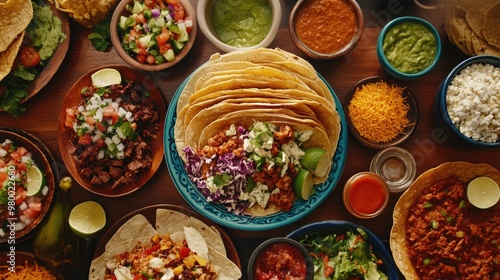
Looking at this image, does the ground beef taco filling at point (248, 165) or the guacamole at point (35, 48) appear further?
the guacamole at point (35, 48)

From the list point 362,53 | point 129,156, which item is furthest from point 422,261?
point 129,156

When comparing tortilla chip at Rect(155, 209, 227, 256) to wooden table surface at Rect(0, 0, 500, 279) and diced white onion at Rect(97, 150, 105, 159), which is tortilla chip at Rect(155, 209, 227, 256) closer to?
wooden table surface at Rect(0, 0, 500, 279)

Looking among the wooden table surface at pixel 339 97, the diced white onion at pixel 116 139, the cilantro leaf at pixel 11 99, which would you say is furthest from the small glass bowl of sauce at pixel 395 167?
the cilantro leaf at pixel 11 99

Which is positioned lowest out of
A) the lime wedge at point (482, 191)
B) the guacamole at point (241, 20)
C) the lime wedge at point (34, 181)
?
the lime wedge at point (34, 181)

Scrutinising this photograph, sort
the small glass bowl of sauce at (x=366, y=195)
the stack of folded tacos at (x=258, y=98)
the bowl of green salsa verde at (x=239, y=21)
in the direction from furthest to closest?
the bowl of green salsa verde at (x=239, y=21) → the small glass bowl of sauce at (x=366, y=195) → the stack of folded tacos at (x=258, y=98)

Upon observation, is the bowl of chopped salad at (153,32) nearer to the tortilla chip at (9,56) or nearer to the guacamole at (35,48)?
the guacamole at (35,48)

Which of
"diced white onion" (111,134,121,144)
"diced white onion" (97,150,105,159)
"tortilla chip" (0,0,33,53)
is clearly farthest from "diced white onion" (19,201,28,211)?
"tortilla chip" (0,0,33,53)

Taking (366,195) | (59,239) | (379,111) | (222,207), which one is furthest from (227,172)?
(59,239)
